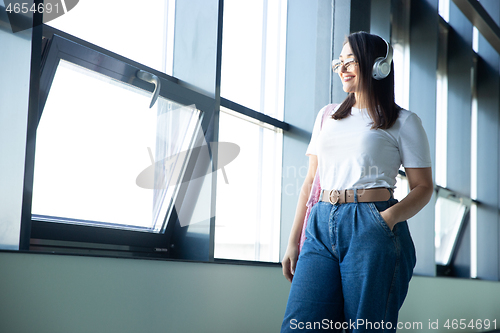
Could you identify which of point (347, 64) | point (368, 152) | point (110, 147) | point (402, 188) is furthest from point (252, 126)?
point (402, 188)

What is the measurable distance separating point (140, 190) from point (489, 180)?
4.94m

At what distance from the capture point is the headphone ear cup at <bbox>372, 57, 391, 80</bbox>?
4.80 feet

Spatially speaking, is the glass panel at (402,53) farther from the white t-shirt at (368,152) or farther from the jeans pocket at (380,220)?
the jeans pocket at (380,220)

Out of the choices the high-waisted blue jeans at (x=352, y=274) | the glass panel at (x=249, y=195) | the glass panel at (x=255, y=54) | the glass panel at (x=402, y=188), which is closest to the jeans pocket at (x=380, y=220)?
the high-waisted blue jeans at (x=352, y=274)

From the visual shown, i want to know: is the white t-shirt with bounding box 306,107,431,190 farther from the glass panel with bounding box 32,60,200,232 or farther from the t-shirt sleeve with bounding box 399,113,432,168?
the glass panel with bounding box 32,60,200,232

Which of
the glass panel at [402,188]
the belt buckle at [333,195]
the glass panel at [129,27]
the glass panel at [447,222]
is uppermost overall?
the glass panel at [129,27]

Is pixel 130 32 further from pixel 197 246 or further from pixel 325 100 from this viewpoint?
pixel 325 100

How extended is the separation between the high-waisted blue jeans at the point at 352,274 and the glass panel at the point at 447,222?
391cm

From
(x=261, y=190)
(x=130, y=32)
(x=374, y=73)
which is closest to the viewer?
(x=374, y=73)

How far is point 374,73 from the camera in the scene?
147cm

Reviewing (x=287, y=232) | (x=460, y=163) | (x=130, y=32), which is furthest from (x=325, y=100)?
(x=460, y=163)

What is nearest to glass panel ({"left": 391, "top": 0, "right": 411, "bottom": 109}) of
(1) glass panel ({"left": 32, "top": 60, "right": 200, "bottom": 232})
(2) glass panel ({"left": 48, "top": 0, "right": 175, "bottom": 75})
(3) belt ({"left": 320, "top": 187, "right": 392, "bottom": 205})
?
(2) glass panel ({"left": 48, "top": 0, "right": 175, "bottom": 75})

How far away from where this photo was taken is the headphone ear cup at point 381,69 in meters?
1.46

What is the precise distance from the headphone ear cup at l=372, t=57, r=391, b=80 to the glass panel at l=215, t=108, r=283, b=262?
1256 mm
